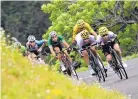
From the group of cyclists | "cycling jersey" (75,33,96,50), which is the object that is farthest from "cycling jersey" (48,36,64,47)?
"cycling jersey" (75,33,96,50)

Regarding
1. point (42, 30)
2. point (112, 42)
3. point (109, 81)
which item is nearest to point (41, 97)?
point (112, 42)

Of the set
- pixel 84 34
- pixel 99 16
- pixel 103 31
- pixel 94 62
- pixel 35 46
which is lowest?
pixel 94 62

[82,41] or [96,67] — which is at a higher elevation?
[82,41]

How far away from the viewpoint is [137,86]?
13203 mm

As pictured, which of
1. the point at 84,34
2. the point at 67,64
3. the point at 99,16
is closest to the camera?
the point at 84,34

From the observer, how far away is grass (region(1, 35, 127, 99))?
7418 millimetres

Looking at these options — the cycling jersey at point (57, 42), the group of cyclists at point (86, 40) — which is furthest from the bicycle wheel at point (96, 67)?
the cycling jersey at point (57, 42)

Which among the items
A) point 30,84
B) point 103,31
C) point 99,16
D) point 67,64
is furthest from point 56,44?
point 99,16

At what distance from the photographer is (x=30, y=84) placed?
7.96 meters

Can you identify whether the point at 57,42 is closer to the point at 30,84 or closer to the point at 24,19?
the point at 30,84

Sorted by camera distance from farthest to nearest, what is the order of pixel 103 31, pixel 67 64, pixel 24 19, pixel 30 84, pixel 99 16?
1. pixel 24 19
2. pixel 99 16
3. pixel 67 64
4. pixel 103 31
5. pixel 30 84

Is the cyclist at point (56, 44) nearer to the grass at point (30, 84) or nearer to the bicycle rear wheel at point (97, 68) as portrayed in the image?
the bicycle rear wheel at point (97, 68)

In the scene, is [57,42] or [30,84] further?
[57,42]

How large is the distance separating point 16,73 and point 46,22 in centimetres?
7483
